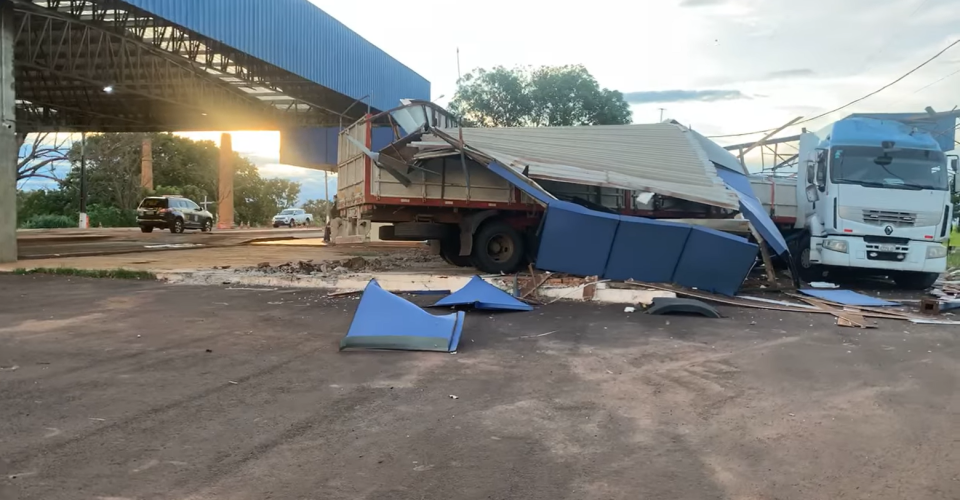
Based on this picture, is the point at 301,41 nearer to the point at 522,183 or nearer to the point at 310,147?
the point at 310,147

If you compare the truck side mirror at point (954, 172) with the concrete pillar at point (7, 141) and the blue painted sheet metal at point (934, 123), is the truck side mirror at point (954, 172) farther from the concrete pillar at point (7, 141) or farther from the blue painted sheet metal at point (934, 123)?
the concrete pillar at point (7, 141)

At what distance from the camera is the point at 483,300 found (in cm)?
856

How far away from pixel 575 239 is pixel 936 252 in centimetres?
683

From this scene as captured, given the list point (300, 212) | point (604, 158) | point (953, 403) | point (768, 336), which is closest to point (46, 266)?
point (604, 158)

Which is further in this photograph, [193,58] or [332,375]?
[193,58]

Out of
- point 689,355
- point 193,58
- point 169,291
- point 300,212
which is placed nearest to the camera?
point 689,355

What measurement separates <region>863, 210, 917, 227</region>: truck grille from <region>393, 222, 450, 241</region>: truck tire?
780cm

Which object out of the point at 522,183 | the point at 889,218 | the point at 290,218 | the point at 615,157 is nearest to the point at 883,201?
the point at 889,218

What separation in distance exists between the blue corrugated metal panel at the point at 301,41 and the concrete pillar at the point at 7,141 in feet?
10.2

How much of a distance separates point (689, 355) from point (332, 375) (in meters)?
3.41

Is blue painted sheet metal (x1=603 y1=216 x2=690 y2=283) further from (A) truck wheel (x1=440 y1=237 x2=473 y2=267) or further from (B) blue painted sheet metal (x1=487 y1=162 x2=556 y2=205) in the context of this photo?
(A) truck wheel (x1=440 y1=237 x2=473 y2=267)

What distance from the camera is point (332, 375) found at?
17.5 feet

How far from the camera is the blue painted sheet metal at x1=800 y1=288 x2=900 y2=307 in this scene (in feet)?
32.4

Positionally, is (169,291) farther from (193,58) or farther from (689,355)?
(193,58)
